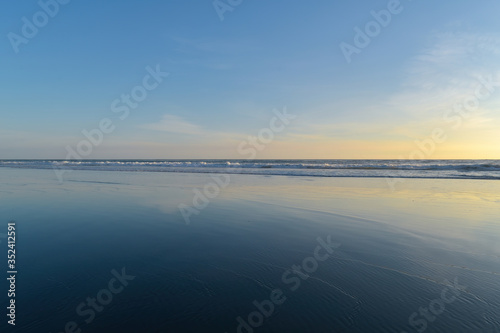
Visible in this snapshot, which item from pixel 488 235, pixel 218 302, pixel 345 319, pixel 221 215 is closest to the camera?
pixel 345 319

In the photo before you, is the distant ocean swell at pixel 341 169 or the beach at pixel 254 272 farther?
the distant ocean swell at pixel 341 169

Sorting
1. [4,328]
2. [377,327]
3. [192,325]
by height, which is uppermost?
[4,328]

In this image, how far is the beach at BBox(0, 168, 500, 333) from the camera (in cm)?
326

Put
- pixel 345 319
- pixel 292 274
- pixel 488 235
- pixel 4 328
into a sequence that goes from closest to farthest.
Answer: pixel 4 328 → pixel 345 319 → pixel 292 274 → pixel 488 235

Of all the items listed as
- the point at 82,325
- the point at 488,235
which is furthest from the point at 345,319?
the point at 488,235

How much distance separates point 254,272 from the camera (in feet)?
15.0

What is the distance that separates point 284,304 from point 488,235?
6.52 meters

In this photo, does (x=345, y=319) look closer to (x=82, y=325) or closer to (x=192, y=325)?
Answer: (x=192, y=325)

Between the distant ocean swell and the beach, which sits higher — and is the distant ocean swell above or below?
above

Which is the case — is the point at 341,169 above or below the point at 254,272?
above

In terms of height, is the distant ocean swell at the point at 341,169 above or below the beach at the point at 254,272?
above

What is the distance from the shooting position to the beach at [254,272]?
3256 mm

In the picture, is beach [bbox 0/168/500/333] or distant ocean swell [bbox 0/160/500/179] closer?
beach [bbox 0/168/500/333]

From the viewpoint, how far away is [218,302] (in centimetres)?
358
